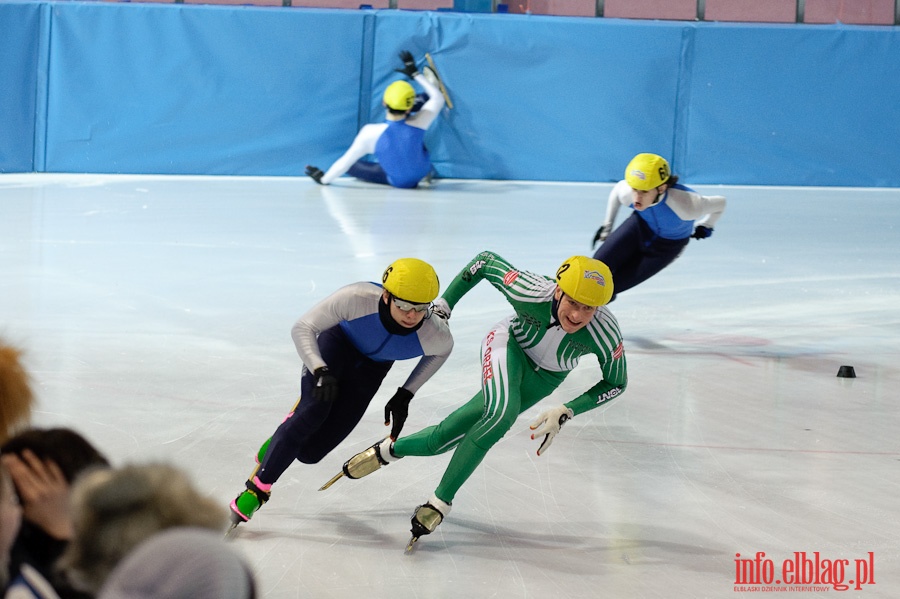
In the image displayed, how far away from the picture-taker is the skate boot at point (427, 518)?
3.65 m

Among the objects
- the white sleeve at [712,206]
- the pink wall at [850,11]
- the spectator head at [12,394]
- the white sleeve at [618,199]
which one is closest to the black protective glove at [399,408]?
the spectator head at [12,394]

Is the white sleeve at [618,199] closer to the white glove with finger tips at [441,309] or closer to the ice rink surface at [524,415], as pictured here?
the ice rink surface at [524,415]

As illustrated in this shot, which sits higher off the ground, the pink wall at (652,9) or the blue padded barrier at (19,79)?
the pink wall at (652,9)

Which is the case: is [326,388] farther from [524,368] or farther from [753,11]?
[753,11]

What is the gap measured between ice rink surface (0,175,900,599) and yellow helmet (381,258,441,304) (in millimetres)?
771

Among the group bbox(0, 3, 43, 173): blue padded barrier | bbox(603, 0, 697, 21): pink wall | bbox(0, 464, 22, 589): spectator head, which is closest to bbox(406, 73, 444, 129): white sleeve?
bbox(603, 0, 697, 21): pink wall

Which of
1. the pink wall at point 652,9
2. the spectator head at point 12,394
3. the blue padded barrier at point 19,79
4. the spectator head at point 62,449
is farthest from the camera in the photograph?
the pink wall at point 652,9

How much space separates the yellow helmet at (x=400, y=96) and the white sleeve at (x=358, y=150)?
364 mm

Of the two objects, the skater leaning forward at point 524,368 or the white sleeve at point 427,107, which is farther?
the white sleeve at point 427,107

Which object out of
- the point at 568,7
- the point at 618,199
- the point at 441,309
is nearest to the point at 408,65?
the point at 568,7

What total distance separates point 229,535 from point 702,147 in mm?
10714

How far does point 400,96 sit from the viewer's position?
12148mm

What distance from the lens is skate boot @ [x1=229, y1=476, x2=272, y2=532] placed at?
3686 millimetres

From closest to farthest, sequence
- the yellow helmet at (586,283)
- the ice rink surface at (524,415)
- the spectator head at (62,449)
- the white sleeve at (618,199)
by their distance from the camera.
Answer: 1. the spectator head at (62,449)
2. the ice rink surface at (524,415)
3. the yellow helmet at (586,283)
4. the white sleeve at (618,199)
